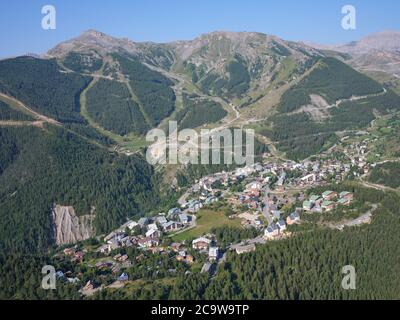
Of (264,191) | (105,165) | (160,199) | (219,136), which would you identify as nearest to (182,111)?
(219,136)

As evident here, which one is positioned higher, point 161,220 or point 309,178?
point 309,178

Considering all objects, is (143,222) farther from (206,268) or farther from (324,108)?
(324,108)

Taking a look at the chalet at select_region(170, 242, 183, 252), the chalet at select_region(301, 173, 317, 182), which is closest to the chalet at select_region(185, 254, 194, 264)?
the chalet at select_region(170, 242, 183, 252)

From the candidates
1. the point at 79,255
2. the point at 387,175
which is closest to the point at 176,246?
the point at 79,255

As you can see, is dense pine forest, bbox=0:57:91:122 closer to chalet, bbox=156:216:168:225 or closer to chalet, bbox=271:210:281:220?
chalet, bbox=156:216:168:225

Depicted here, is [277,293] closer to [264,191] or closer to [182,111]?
[264,191]

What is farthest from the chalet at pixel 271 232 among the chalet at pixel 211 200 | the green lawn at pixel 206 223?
the chalet at pixel 211 200
